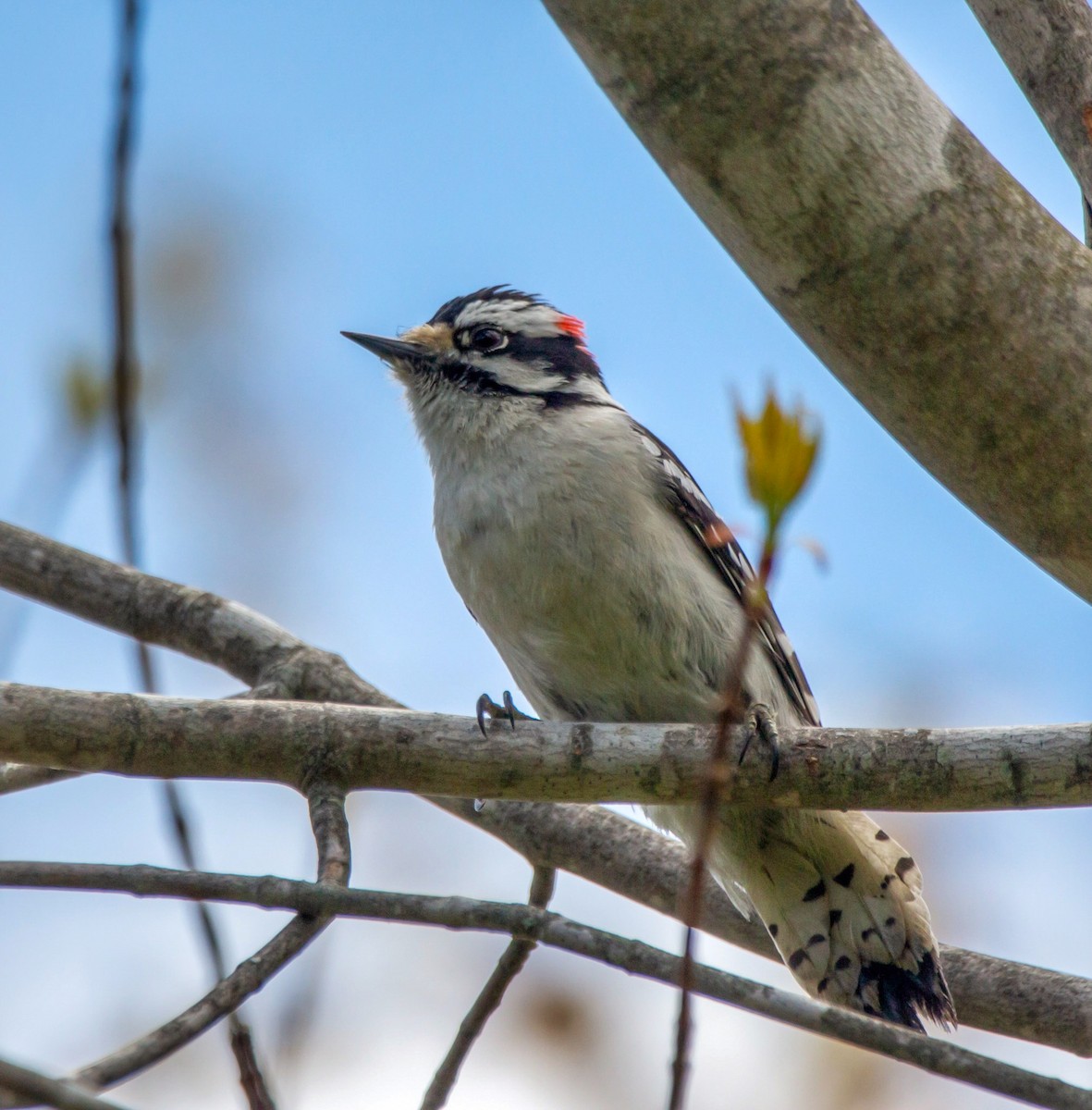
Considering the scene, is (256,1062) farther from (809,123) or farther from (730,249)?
(809,123)

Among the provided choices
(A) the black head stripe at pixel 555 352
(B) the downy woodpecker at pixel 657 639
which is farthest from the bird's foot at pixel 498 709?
(A) the black head stripe at pixel 555 352

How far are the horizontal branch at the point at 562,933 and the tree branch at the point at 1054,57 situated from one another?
2.46 metres

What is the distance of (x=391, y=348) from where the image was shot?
5789mm

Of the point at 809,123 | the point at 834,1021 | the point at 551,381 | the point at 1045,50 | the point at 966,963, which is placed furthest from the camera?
the point at 551,381

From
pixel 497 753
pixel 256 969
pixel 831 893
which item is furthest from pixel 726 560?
pixel 256 969

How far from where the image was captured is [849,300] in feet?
10.9

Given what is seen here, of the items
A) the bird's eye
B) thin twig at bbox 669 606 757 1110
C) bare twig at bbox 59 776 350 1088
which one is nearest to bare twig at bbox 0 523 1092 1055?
bare twig at bbox 59 776 350 1088

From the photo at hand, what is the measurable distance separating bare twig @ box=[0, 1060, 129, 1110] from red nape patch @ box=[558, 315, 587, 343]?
15.3 feet

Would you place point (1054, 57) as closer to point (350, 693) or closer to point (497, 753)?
point (497, 753)

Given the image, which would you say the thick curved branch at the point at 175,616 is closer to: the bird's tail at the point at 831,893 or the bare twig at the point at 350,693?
the bare twig at the point at 350,693

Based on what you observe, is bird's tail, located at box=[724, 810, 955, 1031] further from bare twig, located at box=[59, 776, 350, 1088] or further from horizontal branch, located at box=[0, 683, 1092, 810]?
bare twig, located at box=[59, 776, 350, 1088]

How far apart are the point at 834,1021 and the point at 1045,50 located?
2.69 metres

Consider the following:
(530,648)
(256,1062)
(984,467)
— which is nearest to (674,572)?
(530,648)

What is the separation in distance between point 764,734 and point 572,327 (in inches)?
122
